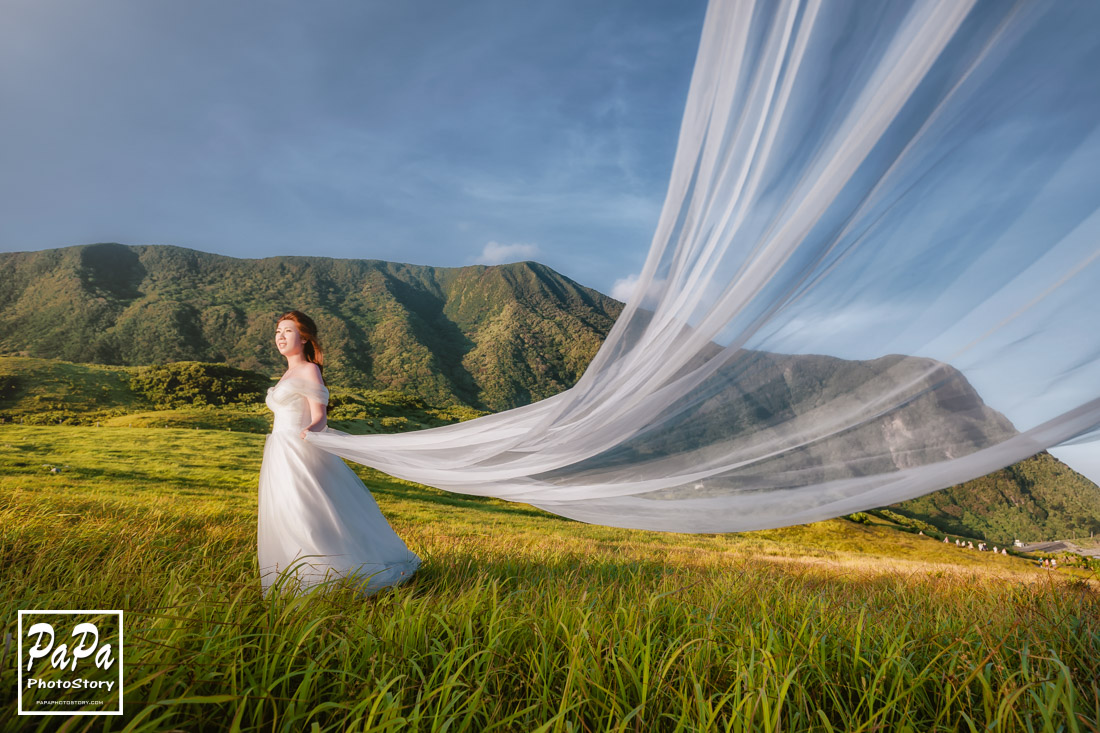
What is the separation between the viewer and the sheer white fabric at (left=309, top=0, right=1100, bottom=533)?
1.58m

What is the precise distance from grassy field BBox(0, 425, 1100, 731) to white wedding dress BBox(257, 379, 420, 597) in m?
0.27

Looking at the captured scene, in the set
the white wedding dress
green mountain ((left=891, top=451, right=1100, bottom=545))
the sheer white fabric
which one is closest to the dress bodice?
the white wedding dress

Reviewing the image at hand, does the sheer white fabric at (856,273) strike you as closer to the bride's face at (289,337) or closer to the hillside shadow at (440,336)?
the bride's face at (289,337)

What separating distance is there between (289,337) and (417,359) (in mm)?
54046

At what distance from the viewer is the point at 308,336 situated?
3354 millimetres

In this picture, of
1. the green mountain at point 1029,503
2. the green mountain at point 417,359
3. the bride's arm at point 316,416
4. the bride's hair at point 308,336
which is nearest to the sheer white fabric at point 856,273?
the green mountain at point 417,359

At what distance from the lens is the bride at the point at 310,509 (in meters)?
2.79

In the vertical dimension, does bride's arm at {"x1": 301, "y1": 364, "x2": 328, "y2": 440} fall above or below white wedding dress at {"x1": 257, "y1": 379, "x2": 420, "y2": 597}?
above

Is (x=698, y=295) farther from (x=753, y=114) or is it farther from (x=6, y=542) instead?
(x=6, y=542)

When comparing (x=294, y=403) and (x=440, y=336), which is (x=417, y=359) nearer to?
(x=440, y=336)

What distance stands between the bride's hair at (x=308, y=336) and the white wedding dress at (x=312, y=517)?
30cm

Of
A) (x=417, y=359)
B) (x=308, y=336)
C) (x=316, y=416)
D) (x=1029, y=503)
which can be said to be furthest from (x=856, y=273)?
(x=417, y=359)

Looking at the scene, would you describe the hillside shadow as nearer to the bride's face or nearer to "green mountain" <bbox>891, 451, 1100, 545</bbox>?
the bride's face

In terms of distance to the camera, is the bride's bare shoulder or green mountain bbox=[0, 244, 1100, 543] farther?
the bride's bare shoulder
